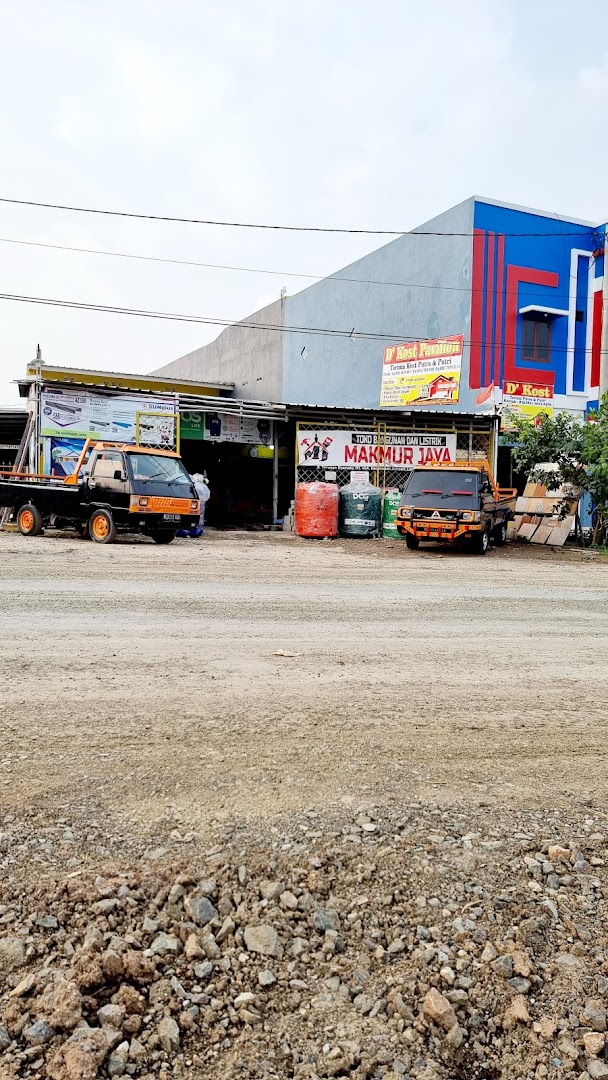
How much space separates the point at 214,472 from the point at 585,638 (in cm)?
2453

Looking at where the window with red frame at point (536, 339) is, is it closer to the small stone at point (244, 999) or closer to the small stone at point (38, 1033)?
the small stone at point (244, 999)

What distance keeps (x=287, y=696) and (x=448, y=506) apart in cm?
1268

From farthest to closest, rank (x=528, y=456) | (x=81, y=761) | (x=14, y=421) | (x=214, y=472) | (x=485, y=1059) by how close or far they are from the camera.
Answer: (x=214, y=472) → (x=14, y=421) → (x=528, y=456) → (x=81, y=761) → (x=485, y=1059)

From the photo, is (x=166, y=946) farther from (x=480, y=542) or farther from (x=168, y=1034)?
(x=480, y=542)

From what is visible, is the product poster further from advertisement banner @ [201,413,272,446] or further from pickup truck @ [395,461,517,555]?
pickup truck @ [395,461,517,555]

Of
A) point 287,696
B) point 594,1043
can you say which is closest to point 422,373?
point 287,696

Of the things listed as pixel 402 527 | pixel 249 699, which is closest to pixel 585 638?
pixel 249 699

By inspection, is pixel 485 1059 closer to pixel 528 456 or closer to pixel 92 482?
pixel 92 482

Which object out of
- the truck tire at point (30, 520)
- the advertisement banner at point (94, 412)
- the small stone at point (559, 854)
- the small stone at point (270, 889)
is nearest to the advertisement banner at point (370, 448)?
the advertisement banner at point (94, 412)

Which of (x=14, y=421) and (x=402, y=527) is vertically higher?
(x=14, y=421)

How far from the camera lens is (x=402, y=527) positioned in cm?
1709

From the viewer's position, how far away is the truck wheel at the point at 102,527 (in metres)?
15.9

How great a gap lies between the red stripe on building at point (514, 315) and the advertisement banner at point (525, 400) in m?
0.27

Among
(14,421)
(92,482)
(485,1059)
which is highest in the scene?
(14,421)
